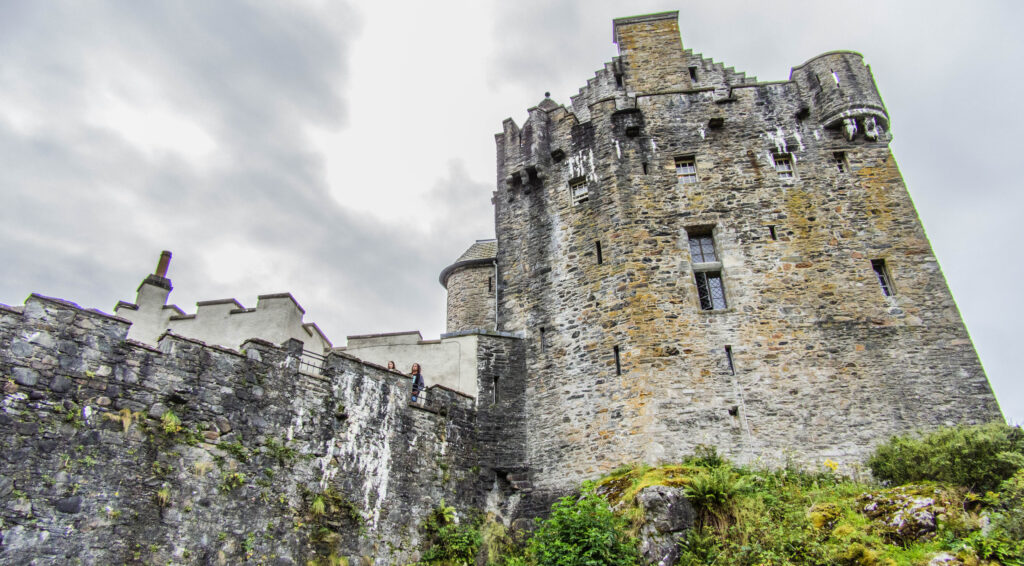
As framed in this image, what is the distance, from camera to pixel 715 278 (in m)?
17.0

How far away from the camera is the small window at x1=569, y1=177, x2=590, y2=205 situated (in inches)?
735

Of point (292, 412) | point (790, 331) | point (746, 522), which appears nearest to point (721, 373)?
point (790, 331)

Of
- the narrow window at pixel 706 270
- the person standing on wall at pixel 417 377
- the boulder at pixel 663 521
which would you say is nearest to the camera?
the boulder at pixel 663 521

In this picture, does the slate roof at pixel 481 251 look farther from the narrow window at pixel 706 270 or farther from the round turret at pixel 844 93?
the round turret at pixel 844 93

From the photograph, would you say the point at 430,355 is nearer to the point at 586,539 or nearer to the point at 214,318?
the point at 214,318

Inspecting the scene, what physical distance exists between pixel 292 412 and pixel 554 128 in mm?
12112

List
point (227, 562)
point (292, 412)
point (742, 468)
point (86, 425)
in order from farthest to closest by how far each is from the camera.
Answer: point (742, 468)
point (292, 412)
point (227, 562)
point (86, 425)

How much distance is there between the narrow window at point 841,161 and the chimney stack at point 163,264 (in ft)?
59.9

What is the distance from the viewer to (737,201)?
17703 mm

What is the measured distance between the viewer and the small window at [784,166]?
18031 millimetres

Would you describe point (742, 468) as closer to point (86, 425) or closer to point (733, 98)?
point (733, 98)

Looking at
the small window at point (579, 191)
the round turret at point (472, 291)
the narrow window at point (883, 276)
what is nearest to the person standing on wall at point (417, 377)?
the round turret at point (472, 291)

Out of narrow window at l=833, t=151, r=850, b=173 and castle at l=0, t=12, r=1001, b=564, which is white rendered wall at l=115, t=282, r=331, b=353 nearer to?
castle at l=0, t=12, r=1001, b=564

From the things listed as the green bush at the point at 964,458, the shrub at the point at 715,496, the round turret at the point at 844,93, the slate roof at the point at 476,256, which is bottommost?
the shrub at the point at 715,496
